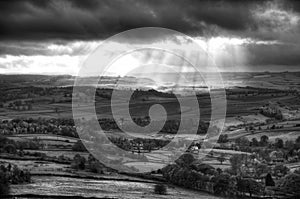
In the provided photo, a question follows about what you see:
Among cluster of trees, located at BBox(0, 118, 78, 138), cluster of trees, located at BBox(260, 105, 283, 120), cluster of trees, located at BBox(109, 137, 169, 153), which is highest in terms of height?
cluster of trees, located at BBox(260, 105, 283, 120)

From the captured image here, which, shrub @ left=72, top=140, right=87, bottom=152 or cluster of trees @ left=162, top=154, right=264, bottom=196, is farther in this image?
shrub @ left=72, top=140, right=87, bottom=152

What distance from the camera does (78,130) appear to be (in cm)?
10956

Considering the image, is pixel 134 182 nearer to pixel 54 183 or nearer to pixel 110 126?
pixel 54 183

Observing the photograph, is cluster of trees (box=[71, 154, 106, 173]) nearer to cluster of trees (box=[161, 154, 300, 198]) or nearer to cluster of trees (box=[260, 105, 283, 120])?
cluster of trees (box=[161, 154, 300, 198])

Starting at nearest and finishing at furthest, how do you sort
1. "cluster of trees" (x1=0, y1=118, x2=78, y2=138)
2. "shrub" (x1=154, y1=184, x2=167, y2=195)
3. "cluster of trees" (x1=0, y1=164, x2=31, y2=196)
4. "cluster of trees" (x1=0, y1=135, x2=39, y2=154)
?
"shrub" (x1=154, y1=184, x2=167, y2=195) → "cluster of trees" (x1=0, y1=164, x2=31, y2=196) → "cluster of trees" (x1=0, y1=135, x2=39, y2=154) → "cluster of trees" (x1=0, y1=118, x2=78, y2=138)

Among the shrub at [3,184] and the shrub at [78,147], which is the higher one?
the shrub at [78,147]

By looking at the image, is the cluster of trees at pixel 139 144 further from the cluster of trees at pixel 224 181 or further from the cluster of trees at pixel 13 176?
the cluster of trees at pixel 13 176

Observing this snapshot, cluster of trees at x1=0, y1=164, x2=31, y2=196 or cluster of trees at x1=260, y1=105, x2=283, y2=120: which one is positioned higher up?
cluster of trees at x1=260, y1=105, x2=283, y2=120

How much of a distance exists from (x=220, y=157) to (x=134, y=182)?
24.5 meters

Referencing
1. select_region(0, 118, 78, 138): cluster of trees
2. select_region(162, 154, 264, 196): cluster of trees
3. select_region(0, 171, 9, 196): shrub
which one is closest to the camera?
select_region(0, 171, 9, 196): shrub

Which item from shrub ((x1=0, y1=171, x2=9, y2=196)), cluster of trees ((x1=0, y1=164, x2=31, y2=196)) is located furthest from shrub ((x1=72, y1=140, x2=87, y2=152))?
shrub ((x1=0, y1=171, x2=9, y2=196))

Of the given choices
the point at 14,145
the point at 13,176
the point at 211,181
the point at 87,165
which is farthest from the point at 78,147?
the point at 211,181

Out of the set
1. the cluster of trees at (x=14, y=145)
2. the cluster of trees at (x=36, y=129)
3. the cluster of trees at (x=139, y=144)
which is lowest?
the cluster of trees at (x=14, y=145)

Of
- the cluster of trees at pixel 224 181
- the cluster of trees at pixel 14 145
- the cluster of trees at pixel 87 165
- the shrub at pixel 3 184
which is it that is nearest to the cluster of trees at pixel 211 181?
the cluster of trees at pixel 224 181
